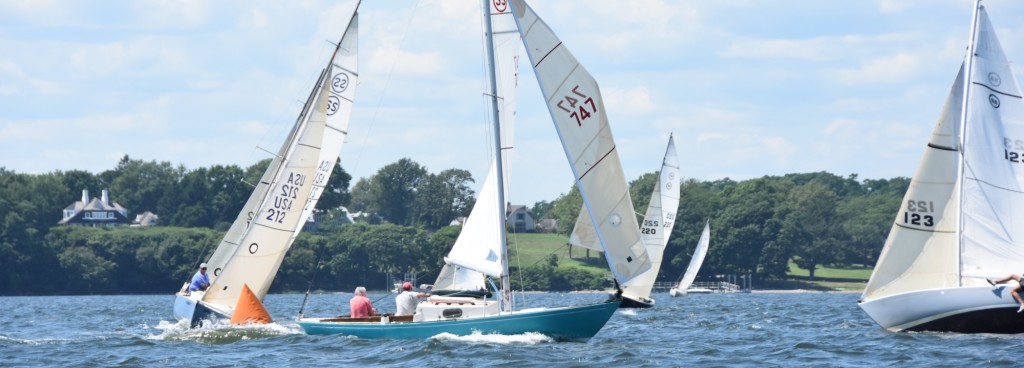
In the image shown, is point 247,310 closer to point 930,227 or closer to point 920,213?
point 920,213

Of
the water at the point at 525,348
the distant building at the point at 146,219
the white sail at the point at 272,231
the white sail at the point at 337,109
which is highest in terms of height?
the distant building at the point at 146,219

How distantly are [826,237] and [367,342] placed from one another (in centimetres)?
10069

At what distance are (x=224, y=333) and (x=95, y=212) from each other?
118979 millimetres

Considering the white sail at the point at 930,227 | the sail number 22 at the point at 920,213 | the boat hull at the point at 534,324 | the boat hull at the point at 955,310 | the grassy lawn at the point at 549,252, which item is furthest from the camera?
the grassy lawn at the point at 549,252

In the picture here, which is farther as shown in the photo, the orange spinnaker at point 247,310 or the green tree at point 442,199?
the green tree at point 442,199

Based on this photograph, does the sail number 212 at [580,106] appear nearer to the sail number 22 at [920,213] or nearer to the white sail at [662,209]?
the sail number 22 at [920,213]

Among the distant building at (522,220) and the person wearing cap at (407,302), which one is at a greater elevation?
the distant building at (522,220)

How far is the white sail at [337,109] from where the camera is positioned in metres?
38.2

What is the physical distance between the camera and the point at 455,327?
2873cm

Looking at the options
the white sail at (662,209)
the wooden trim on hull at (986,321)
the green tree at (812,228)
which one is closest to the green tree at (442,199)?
the green tree at (812,228)

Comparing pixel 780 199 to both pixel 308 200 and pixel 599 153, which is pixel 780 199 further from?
pixel 599 153

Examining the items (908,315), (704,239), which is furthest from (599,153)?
(704,239)

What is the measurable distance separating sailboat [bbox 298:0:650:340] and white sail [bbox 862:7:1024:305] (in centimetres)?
717

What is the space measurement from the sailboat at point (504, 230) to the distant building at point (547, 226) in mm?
126909
